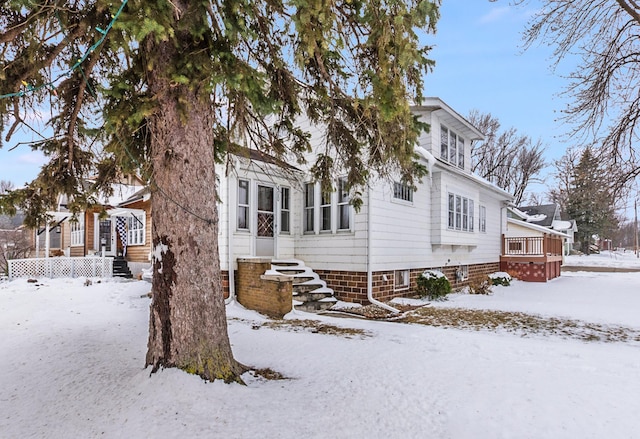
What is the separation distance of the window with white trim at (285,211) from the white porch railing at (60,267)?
7890 millimetres

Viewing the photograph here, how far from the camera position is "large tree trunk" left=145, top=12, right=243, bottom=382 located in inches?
144

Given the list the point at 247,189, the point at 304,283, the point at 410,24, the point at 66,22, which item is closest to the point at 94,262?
the point at 247,189

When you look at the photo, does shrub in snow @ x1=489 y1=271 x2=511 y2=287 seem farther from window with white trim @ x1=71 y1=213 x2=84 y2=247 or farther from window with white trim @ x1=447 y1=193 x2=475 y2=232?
window with white trim @ x1=71 y1=213 x2=84 y2=247

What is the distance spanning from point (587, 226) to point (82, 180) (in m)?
51.9

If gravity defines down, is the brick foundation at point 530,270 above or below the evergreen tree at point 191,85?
below

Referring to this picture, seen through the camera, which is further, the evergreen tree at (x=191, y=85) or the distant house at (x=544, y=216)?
the distant house at (x=544, y=216)

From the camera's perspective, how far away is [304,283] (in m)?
9.45

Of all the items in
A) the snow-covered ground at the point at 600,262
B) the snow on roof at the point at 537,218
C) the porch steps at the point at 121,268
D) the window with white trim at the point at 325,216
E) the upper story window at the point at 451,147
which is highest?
the upper story window at the point at 451,147

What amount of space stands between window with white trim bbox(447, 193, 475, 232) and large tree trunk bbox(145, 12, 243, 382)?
1012 centimetres

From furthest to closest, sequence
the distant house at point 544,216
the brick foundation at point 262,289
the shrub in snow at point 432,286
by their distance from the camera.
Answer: the distant house at point 544,216
the shrub in snow at point 432,286
the brick foundation at point 262,289

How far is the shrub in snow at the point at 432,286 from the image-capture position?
430 inches

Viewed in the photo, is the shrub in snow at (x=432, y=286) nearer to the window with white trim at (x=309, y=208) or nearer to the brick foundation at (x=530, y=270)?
the window with white trim at (x=309, y=208)

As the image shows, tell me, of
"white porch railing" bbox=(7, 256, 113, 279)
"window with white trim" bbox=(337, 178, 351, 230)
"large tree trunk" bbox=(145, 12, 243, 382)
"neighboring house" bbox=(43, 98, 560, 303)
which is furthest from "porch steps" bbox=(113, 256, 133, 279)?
"large tree trunk" bbox=(145, 12, 243, 382)

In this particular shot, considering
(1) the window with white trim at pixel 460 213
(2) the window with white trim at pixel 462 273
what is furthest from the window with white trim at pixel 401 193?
(2) the window with white trim at pixel 462 273
